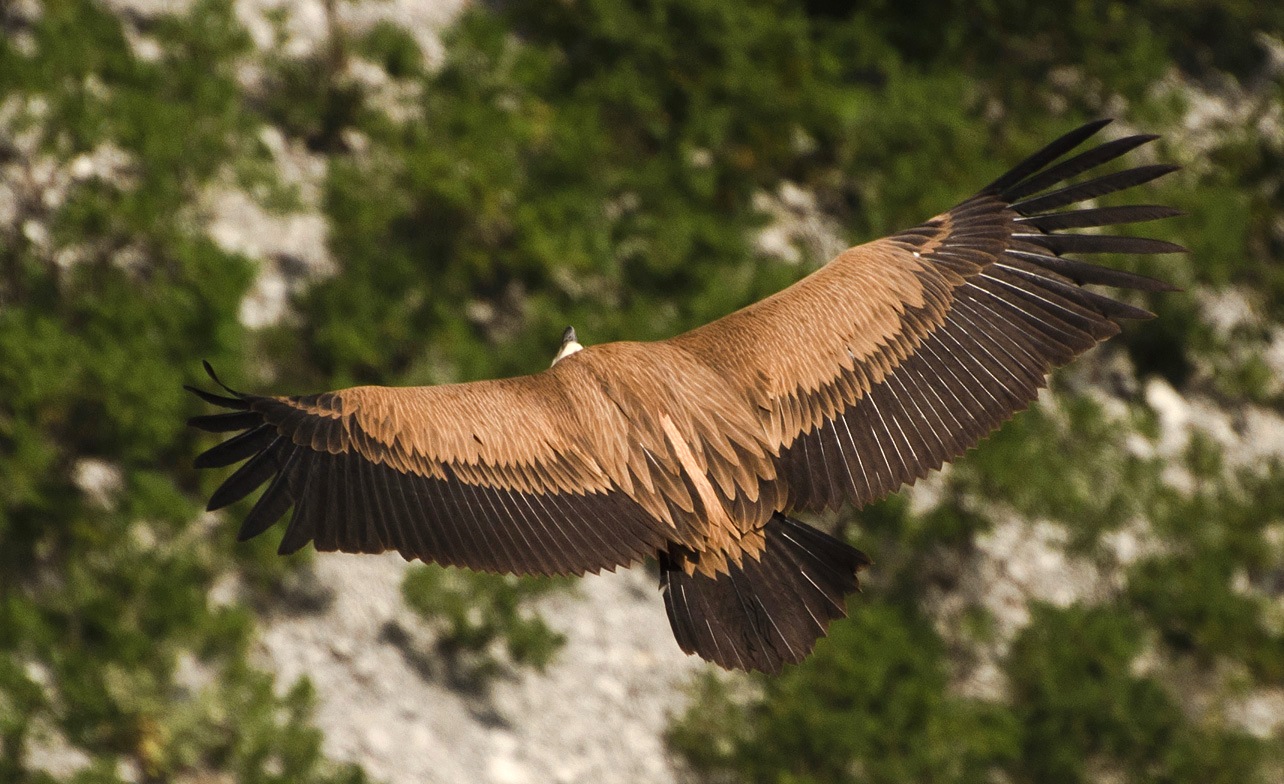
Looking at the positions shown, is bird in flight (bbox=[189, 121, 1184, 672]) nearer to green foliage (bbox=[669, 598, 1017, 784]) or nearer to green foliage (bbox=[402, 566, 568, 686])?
green foliage (bbox=[402, 566, 568, 686])

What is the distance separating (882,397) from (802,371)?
1.14 ft

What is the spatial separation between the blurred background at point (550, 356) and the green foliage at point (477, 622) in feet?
0.09

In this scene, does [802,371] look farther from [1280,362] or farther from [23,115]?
[1280,362]

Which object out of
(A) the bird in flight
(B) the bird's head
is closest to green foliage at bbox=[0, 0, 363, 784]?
(B) the bird's head

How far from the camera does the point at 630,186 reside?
11.4 m

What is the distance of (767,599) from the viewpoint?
6527 millimetres

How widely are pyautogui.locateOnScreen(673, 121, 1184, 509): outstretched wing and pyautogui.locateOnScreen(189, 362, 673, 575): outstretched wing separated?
644mm

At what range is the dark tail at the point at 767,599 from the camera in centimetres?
640

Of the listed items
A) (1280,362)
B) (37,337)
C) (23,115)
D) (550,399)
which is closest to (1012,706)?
(1280,362)

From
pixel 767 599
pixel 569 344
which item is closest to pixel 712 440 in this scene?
pixel 767 599

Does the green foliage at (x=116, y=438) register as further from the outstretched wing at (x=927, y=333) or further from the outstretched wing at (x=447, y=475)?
the outstretched wing at (x=927, y=333)

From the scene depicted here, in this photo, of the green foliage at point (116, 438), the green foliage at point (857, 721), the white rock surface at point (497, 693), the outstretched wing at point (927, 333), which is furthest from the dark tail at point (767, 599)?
the green foliage at point (857, 721)

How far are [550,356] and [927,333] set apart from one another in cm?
354

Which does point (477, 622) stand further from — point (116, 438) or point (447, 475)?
point (447, 475)
